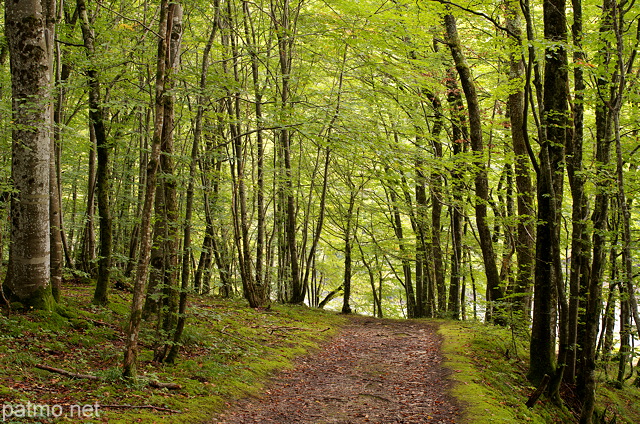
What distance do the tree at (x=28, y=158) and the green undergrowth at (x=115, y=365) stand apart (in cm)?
63

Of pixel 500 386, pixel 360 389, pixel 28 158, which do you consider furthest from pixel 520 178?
pixel 28 158

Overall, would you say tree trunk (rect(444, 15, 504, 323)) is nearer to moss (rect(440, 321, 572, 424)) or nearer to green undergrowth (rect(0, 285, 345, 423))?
moss (rect(440, 321, 572, 424))

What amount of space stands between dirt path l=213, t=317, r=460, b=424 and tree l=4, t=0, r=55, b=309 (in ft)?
12.5

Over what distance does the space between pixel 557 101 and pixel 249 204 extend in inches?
596

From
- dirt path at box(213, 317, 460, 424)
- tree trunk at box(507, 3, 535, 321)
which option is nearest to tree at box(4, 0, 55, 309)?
dirt path at box(213, 317, 460, 424)

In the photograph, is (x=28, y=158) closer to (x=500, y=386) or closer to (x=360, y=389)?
(x=360, y=389)

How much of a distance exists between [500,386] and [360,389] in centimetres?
241

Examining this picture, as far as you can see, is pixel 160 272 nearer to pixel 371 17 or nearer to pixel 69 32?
pixel 69 32

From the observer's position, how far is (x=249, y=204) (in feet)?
67.1

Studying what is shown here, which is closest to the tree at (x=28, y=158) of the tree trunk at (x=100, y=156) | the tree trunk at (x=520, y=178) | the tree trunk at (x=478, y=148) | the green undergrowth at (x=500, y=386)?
the tree trunk at (x=100, y=156)

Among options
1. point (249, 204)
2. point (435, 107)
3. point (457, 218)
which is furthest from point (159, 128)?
point (249, 204)

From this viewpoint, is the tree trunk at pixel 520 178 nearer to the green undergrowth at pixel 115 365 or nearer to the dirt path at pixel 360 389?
the dirt path at pixel 360 389

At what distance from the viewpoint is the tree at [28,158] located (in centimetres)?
655

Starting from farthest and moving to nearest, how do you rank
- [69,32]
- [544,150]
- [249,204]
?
1. [249,204]
2. [69,32]
3. [544,150]
